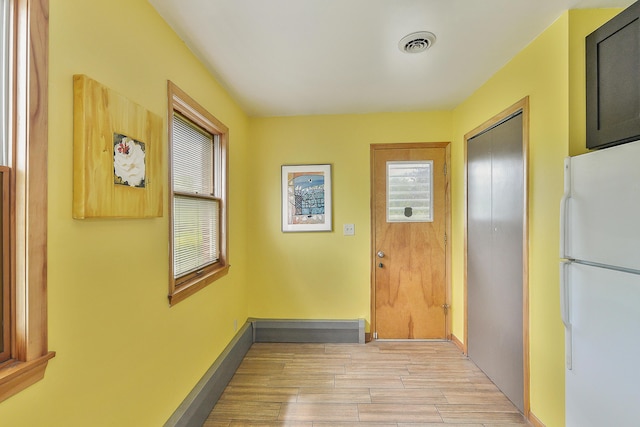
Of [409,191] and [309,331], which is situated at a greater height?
[409,191]

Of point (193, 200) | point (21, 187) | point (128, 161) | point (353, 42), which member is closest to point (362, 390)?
point (193, 200)

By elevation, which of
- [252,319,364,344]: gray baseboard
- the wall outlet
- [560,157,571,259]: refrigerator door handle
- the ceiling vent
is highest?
the ceiling vent

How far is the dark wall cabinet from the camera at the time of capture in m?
1.26

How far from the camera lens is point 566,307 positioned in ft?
4.84

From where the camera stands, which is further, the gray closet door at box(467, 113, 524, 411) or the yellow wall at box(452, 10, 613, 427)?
the gray closet door at box(467, 113, 524, 411)

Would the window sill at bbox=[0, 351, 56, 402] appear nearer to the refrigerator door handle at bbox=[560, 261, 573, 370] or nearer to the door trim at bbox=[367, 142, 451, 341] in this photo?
the refrigerator door handle at bbox=[560, 261, 573, 370]

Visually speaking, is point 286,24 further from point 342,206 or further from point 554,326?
point 554,326

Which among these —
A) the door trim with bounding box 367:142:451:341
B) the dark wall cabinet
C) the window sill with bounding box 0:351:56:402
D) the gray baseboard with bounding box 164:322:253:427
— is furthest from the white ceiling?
the gray baseboard with bounding box 164:322:253:427

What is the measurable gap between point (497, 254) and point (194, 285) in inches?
89.0

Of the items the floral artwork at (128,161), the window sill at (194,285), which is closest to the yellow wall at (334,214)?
the window sill at (194,285)

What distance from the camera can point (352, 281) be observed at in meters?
3.11

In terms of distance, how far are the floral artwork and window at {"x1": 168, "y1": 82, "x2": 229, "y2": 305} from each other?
0.34 metres

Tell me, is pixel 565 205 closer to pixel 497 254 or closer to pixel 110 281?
pixel 497 254

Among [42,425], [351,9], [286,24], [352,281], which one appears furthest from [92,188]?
[352,281]
